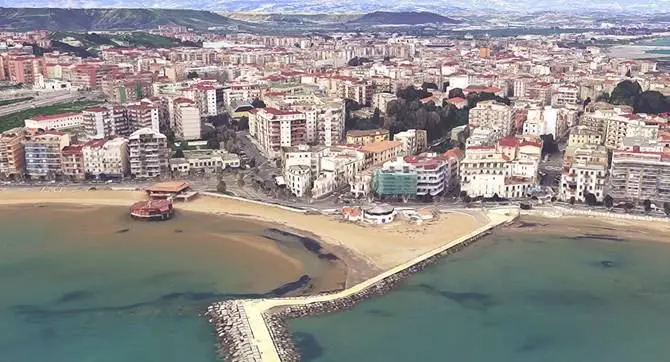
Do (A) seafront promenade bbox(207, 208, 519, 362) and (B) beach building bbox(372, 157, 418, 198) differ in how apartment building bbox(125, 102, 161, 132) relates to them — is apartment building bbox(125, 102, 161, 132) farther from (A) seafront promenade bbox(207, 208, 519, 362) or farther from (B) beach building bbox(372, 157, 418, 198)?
(A) seafront promenade bbox(207, 208, 519, 362)

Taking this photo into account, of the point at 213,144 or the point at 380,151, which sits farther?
the point at 213,144

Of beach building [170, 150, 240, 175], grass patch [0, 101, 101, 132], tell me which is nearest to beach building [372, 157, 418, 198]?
beach building [170, 150, 240, 175]

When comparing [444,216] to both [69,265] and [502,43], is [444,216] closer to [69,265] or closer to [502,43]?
[69,265]

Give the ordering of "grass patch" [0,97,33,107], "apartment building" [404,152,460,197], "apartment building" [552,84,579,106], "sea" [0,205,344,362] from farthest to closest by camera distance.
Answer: "grass patch" [0,97,33,107] < "apartment building" [552,84,579,106] < "apartment building" [404,152,460,197] < "sea" [0,205,344,362]

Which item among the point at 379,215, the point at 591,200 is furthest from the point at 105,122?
the point at 591,200

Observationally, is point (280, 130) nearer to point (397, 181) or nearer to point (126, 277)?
point (397, 181)

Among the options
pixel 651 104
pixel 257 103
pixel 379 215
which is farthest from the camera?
pixel 257 103
